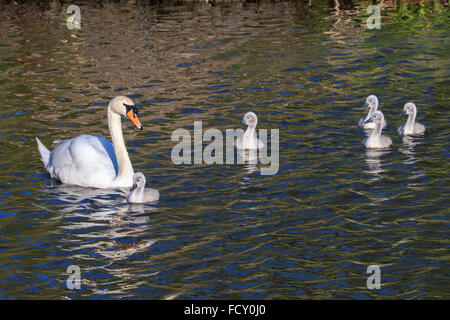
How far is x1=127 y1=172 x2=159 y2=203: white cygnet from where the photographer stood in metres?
11.2

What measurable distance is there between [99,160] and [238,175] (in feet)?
7.77

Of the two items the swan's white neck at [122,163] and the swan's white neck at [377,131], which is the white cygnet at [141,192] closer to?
the swan's white neck at [122,163]

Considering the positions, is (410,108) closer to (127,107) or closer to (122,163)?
(127,107)

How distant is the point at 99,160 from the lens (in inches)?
488

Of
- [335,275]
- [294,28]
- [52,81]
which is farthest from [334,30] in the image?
[335,275]

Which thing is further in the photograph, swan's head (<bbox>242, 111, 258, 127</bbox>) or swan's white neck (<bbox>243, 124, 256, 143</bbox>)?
swan's head (<bbox>242, 111, 258, 127</bbox>)

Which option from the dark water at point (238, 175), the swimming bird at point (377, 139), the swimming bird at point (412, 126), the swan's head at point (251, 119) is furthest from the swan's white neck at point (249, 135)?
the swimming bird at point (412, 126)

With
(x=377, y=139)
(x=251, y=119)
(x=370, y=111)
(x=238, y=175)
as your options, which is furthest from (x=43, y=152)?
(x=370, y=111)

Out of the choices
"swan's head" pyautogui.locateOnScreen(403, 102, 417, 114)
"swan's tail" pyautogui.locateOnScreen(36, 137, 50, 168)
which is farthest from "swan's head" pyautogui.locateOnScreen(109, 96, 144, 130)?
"swan's head" pyautogui.locateOnScreen(403, 102, 417, 114)

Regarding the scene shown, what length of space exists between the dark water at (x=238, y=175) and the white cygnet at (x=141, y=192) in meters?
0.19

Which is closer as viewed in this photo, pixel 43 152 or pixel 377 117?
pixel 43 152

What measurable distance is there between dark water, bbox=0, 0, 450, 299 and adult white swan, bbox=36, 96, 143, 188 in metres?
0.23

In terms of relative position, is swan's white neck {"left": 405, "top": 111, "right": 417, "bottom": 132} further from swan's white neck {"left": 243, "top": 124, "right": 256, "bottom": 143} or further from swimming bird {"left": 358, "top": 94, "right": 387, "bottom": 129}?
swan's white neck {"left": 243, "top": 124, "right": 256, "bottom": 143}
